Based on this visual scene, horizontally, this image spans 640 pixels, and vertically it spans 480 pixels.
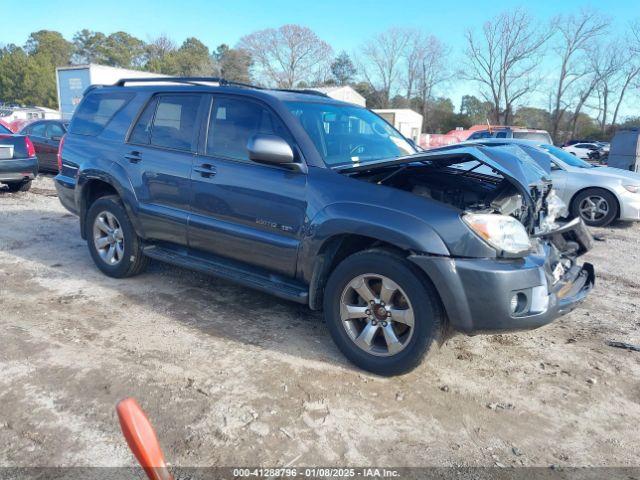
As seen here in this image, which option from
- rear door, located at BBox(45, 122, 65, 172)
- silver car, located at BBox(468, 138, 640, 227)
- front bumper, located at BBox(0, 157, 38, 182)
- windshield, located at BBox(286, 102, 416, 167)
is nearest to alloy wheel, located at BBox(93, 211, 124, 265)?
windshield, located at BBox(286, 102, 416, 167)

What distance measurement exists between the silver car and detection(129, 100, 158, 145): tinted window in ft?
21.3

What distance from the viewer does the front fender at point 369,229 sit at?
2928mm

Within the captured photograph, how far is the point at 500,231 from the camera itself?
117 inches

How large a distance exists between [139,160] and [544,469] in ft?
12.9

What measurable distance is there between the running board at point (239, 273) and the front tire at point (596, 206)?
6872mm

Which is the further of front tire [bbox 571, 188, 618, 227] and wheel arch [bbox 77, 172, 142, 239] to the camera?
front tire [bbox 571, 188, 618, 227]

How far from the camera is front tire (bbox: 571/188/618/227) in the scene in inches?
335

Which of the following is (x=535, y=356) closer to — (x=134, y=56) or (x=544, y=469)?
(x=544, y=469)

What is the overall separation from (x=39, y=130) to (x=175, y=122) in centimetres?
984

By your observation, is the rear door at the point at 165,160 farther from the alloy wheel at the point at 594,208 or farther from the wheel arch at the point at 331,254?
the alloy wheel at the point at 594,208

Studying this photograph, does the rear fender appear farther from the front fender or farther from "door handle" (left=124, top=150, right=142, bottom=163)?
the front fender

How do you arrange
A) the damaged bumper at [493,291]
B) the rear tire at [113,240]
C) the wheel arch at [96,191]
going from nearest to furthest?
1. the damaged bumper at [493,291]
2. the wheel arch at [96,191]
3. the rear tire at [113,240]

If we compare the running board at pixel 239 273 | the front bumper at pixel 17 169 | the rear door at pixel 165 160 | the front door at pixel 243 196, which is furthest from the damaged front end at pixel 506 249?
the front bumper at pixel 17 169

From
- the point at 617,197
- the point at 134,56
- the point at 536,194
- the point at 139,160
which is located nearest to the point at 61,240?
the point at 139,160
